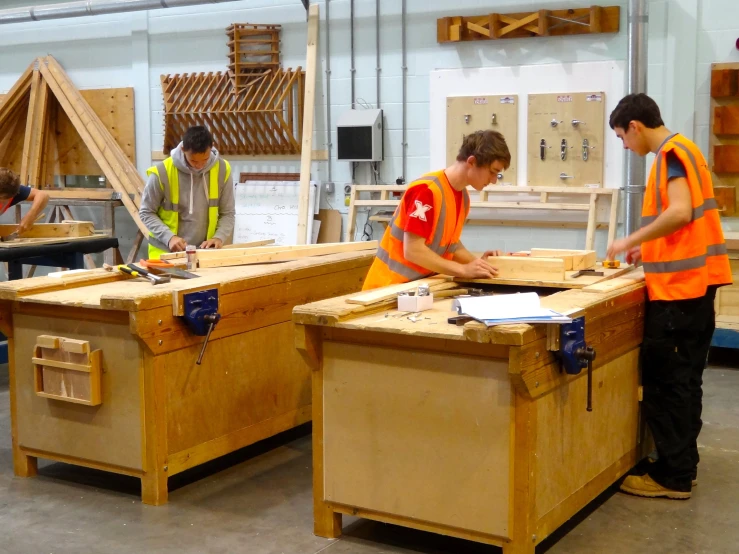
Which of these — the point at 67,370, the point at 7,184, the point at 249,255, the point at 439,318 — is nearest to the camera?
the point at 439,318

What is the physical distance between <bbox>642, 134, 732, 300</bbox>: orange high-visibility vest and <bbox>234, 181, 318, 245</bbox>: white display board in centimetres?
471

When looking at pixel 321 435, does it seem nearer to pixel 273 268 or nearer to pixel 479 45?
pixel 273 268

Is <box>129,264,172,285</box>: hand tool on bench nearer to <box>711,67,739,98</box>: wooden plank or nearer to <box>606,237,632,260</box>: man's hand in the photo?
<box>606,237,632,260</box>: man's hand

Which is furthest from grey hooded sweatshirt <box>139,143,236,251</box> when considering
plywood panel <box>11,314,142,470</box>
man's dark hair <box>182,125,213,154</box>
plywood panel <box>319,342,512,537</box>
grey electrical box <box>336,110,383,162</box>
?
grey electrical box <box>336,110,383,162</box>

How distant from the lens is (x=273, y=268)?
437 centimetres

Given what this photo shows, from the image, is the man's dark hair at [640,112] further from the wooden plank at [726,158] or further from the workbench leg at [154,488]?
the wooden plank at [726,158]

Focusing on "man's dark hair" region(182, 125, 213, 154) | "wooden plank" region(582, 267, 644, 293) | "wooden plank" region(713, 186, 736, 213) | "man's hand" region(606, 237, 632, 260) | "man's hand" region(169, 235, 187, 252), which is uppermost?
"man's dark hair" region(182, 125, 213, 154)

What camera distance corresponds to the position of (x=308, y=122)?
7.97 metres

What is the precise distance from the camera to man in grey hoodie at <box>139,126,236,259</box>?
504 centimetres

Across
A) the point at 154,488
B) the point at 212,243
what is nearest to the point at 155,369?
the point at 154,488

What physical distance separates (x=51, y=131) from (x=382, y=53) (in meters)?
3.65

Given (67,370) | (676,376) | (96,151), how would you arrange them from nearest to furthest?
(676,376)
(67,370)
(96,151)

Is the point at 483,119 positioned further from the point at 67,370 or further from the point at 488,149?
the point at 67,370

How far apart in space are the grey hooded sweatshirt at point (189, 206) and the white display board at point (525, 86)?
9.05ft
